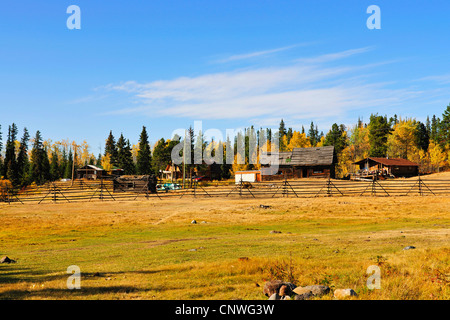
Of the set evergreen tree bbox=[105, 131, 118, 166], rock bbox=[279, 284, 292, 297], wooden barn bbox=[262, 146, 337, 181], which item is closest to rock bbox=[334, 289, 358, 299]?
rock bbox=[279, 284, 292, 297]

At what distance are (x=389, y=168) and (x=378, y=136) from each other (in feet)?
88.2

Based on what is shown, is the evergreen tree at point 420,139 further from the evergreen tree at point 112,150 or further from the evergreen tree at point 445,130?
the evergreen tree at point 112,150

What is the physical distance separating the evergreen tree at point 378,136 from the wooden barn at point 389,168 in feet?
64.0

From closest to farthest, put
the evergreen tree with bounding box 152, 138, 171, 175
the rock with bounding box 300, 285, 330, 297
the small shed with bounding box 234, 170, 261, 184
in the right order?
the rock with bounding box 300, 285, 330, 297, the small shed with bounding box 234, 170, 261, 184, the evergreen tree with bounding box 152, 138, 171, 175

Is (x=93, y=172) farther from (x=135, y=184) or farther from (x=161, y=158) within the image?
(x=135, y=184)

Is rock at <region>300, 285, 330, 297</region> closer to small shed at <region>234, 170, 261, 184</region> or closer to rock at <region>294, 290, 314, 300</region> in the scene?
rock at <region>294, 290, 314, 300</region>

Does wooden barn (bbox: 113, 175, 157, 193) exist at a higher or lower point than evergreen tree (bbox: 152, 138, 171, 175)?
lower

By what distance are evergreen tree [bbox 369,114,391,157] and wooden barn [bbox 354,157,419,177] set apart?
19504 millimetres

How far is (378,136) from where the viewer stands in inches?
3804

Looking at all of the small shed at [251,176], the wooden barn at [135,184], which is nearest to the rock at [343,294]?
the wooden barn at [135,184]

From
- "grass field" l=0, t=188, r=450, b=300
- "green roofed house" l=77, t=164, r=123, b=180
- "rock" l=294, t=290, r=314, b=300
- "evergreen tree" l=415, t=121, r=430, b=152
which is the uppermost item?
"evergreen tree" l=415, t=121, r=430, b=152

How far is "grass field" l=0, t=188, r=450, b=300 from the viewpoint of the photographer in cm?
792
